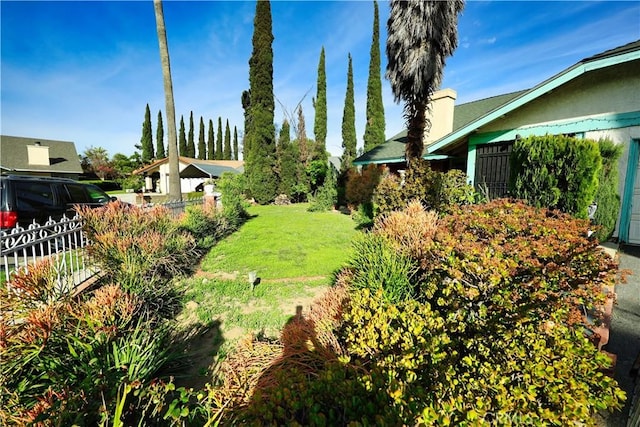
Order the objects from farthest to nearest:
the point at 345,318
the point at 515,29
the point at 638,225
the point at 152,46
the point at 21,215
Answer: the point at 152,46 < the point at 515,29 < the point at 638,225 < the point at 21,215 < the point at 345,318

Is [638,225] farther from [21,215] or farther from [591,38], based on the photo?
[21,215]

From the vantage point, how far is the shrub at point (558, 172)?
557 cm

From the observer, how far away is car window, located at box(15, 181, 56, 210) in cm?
625

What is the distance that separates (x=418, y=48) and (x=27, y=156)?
41.6 m

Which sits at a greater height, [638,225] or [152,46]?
[152,46]

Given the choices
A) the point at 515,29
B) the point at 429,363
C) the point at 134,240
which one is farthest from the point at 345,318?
the point at 515,29

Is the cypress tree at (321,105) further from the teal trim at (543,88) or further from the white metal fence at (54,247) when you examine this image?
the white metal fence at (54,247)

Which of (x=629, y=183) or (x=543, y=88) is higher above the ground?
(x=543, y=88)

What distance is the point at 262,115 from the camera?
73.6 feet

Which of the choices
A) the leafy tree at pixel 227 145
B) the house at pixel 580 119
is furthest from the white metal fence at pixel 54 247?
the leafy tree at pixel 227 145

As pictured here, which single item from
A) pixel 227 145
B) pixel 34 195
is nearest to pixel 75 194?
pixel 34 195

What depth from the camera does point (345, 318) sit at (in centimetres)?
271

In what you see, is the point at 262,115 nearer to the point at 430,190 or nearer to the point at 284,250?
the point at 284,250

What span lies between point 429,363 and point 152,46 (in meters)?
16.8
